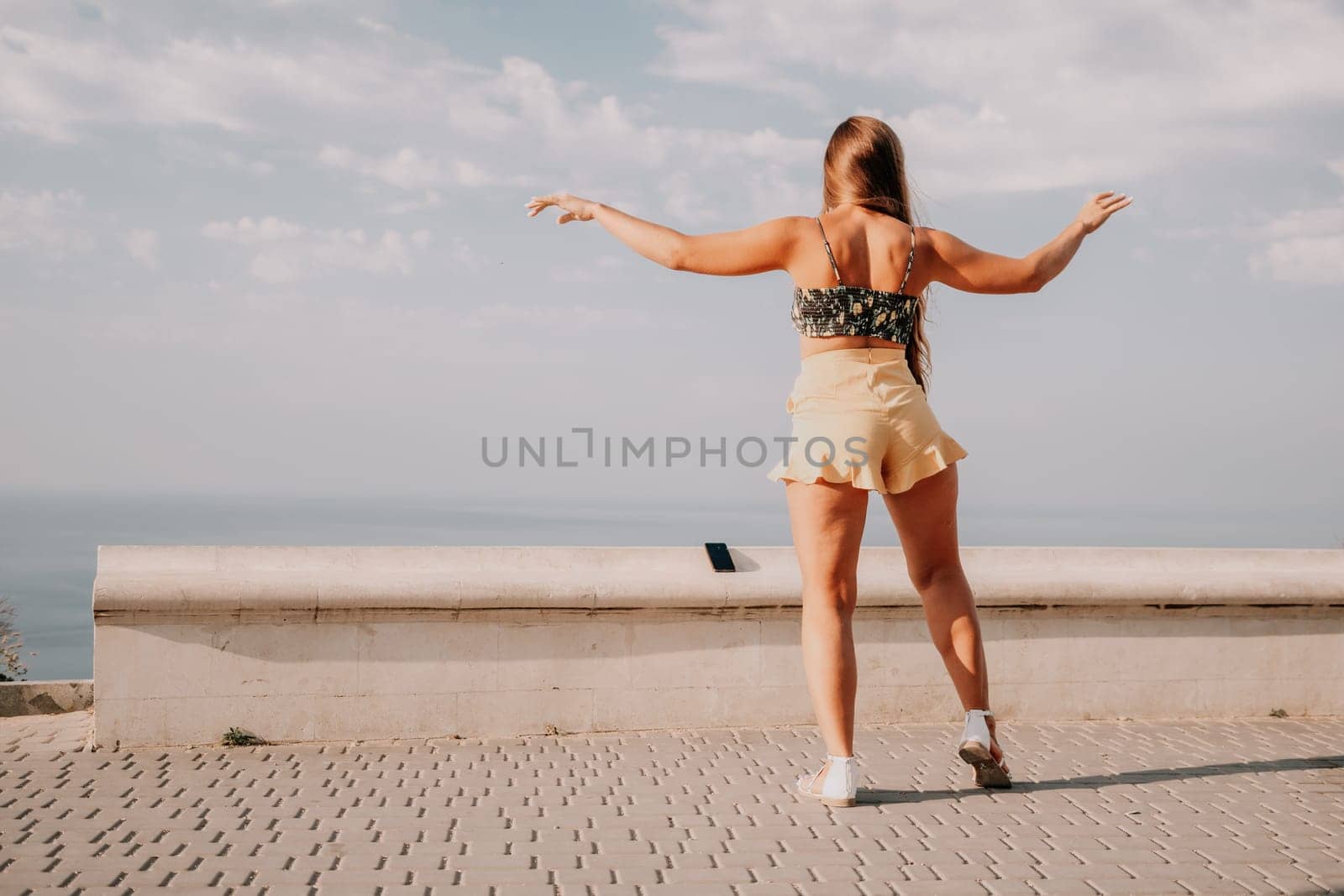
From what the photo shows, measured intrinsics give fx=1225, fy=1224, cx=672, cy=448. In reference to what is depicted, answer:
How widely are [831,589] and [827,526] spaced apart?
23 centimetres

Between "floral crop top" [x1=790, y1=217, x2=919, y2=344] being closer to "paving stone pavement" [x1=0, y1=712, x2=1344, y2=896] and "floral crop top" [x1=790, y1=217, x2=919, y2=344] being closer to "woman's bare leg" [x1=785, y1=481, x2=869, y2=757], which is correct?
"woman's bare leg" [x1=785, y1=481, x2=869, y2=757]

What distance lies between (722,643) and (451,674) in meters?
1.23

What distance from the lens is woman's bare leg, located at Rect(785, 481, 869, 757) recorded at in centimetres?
439

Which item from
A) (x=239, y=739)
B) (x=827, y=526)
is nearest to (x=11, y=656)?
(x=239, y=739)

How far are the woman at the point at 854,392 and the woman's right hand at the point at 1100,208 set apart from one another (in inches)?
9.6

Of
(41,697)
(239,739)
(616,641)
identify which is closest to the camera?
(239,739)

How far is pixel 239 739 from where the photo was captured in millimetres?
5281

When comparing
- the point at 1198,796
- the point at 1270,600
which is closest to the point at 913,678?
the point at 1198,796

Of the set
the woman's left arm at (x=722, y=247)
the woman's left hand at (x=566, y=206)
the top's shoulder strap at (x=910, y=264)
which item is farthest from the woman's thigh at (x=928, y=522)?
the woman's left hand at (x=566, y=206)

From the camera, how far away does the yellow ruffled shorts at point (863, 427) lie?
4340mm

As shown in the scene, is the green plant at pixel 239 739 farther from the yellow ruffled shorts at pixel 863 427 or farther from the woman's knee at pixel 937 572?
the woman's knee at pixel 937 572

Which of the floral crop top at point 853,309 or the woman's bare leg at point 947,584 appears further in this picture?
the woman's bare leg at point 947,584

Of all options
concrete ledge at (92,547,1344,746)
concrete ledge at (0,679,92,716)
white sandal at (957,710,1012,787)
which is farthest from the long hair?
concrete ledge at (0,679,92,716)

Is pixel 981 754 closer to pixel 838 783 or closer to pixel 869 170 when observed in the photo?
pixel 838 783
